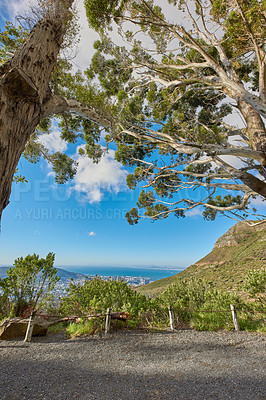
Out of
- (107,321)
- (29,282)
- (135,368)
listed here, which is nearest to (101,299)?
(107,321)

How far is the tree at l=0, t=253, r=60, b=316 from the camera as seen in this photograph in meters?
6.34

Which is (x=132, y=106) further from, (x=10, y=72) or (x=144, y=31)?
(x=10, y=72)

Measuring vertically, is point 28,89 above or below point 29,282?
above

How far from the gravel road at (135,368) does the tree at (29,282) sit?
5.58ft

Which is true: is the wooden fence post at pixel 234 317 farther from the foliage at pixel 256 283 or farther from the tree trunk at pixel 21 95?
the tree trunk at pixel 21 95

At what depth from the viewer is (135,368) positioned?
3.54 metres

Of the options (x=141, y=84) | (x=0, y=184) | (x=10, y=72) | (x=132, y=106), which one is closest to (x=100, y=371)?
(x=0, y=184)

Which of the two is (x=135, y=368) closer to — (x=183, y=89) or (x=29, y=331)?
(x=29, y=331)

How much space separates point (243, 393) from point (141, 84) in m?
11.0

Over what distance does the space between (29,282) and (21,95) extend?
6562mm

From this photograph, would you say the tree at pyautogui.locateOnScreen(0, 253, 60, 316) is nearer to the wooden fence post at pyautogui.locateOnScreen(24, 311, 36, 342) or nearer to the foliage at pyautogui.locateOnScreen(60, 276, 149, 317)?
the foliage at pyautogui.locateOnScreen(60, 276, 149, 317)

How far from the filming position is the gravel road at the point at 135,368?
2.77 metres

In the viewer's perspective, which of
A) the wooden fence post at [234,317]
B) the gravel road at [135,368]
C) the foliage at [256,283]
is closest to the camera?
the gravel road at [135,368]

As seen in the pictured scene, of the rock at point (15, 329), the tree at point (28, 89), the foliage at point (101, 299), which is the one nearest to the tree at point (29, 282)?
the foliage at point (101, 299)
